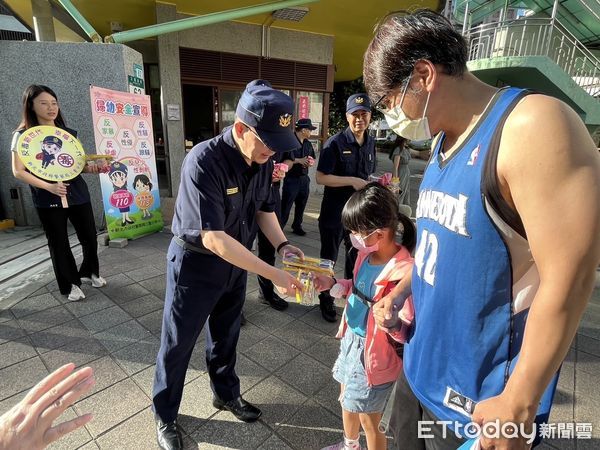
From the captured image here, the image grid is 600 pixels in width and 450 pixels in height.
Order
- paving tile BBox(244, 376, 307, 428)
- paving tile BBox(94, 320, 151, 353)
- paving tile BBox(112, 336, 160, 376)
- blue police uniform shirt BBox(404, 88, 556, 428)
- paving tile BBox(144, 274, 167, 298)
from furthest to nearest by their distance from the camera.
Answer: paving tile BBox(144, 274, 167, 298) → paving tile BBox(94, 320, 151, 353) → paving tile BBox(112, 336, 160, 376) → paving tile BBox(244, 376, 307, 428) → blue police uniform shirt BBox(404, 88, 556, 428)

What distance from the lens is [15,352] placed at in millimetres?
2742

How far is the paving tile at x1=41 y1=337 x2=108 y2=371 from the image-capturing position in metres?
2.66

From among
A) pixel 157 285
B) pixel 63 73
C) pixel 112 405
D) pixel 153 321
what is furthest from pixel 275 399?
pixel 63 73

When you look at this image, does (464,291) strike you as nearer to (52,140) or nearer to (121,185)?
(52,140)

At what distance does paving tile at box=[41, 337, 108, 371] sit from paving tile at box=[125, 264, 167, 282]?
4.08ft

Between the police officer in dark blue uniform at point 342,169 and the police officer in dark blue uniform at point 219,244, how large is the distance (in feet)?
4.37

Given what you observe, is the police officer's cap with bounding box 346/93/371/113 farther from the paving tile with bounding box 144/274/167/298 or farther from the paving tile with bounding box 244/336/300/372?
the paving tile with bounding box 144/274/167/298

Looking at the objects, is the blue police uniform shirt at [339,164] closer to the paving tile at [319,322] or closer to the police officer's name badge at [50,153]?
the paving tile at [319,322]

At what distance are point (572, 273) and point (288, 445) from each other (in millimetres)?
1852

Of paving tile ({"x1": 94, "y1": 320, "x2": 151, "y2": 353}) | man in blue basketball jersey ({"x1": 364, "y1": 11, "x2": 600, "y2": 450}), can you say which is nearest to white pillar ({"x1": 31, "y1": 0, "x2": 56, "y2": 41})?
paving tile ({"x1": 94, "y1": 320, "x2": 151, "y2": 353})

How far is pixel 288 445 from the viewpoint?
6.66 feet

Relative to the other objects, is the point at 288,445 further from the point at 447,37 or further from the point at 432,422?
the point at 447,37

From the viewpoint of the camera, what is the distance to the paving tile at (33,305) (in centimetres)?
330

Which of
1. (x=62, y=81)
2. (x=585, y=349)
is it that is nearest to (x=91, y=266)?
(x=62, y=81)
